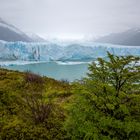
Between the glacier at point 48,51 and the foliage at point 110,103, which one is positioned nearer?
the foliage at point 110,103

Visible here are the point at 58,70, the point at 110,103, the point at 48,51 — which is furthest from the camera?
the point at 58,70

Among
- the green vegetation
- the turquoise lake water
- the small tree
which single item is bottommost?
the turquoise lake water

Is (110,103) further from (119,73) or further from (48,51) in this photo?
(48,51)

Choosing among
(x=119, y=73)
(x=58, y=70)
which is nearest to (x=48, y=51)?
(x=58, y=70)

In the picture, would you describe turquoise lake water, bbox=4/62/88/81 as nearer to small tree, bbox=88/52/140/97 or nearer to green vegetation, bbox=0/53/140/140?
green vegetation, bbox=0/53/140/140

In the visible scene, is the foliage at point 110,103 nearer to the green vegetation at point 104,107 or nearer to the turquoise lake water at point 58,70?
the green vegetation at point 104,107

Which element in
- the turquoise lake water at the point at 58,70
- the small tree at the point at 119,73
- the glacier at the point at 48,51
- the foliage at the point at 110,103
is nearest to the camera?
the foliage at the point at 110,103

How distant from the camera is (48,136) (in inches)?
252

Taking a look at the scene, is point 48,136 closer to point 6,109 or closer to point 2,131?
point 2,131

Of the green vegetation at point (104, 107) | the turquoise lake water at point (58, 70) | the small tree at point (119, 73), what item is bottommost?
the turquoise lake water at point (58, 70)

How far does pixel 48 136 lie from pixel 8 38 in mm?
65490

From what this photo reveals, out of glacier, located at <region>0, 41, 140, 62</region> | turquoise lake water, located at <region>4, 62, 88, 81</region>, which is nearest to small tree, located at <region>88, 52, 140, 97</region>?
turquoise lake water, located at <region>4, 62, 88, 81</region>

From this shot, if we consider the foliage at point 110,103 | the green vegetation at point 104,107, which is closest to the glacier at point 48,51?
the green vegetation at point 104,107

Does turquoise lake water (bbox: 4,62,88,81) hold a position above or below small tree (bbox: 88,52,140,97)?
below
